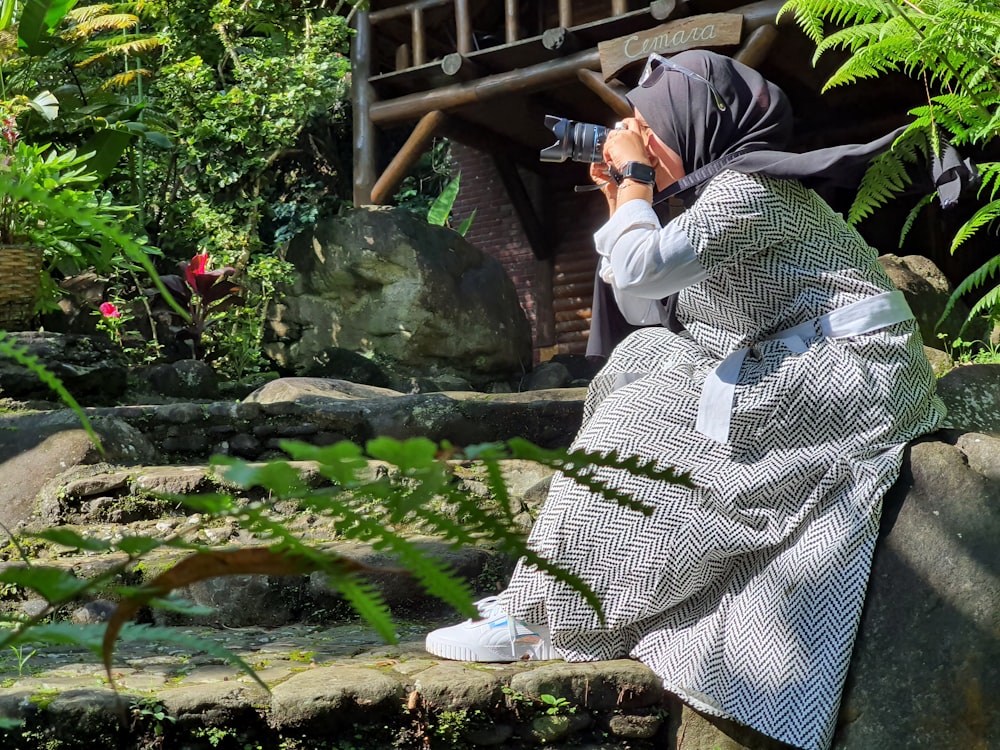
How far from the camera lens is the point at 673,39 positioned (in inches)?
269

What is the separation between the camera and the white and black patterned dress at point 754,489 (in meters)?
1.99

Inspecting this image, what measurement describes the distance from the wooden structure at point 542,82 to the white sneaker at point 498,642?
467 cm

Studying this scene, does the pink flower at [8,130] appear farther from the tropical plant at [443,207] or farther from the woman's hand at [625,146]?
the tropical plant at [443,207]

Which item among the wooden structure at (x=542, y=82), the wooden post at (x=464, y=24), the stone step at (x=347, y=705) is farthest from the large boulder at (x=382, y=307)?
the stone step at (x=347, y=705)

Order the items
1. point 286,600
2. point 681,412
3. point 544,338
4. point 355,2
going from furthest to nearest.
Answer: point 544,338 < point 355,2 < point 286,600 < point 681,412

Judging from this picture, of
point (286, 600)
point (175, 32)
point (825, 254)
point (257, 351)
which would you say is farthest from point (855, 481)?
point (175, 32)

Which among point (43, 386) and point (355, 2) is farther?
point (355, 2)

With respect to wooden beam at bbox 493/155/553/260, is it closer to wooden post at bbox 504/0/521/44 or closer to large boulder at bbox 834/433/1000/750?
wooden post at bbox 504/0/521/44

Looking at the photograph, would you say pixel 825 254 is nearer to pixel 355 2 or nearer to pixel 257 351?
pixel 257 351

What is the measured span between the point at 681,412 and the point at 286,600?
136 cm

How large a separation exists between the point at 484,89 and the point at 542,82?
48cm

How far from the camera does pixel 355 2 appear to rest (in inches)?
344

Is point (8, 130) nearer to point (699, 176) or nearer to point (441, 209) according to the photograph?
point (699, 176)

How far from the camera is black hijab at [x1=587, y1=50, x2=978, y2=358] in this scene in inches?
88.1
